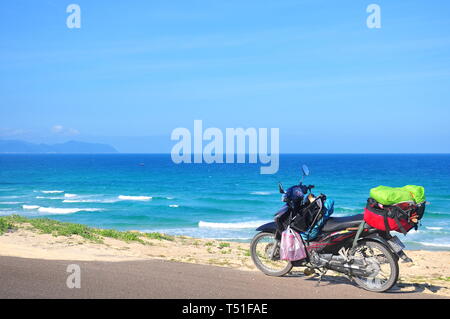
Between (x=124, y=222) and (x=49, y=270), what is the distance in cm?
2443

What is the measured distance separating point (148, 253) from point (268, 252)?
369 cm

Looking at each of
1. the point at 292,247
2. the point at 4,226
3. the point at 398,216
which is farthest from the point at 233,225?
the point at 398,216

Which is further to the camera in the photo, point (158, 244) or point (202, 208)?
point (202, 208)

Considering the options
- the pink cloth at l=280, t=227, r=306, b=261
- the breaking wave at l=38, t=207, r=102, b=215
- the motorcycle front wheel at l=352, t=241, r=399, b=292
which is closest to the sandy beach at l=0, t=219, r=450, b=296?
the motorcycle front wheel at l=352, t=241, r=399, b=292

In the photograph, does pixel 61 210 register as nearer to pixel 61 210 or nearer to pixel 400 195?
pixel 61 210

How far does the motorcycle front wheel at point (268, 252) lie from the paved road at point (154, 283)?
0.51 feet

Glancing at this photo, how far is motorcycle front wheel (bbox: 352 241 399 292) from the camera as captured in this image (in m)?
6.63

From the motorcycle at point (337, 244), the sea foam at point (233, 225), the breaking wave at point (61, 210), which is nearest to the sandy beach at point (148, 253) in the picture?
the motorcycle at point (337, 244)

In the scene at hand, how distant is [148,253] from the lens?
10.6 m

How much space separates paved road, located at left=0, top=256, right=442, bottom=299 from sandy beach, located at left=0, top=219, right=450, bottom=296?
74 centimetres
